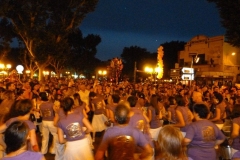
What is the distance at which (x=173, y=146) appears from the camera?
3240 millimetres

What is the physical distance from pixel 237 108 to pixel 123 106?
109 inches

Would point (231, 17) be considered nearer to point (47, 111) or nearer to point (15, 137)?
point (47, 111)

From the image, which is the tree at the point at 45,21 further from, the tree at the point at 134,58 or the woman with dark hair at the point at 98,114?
the tree at the point at 134,58

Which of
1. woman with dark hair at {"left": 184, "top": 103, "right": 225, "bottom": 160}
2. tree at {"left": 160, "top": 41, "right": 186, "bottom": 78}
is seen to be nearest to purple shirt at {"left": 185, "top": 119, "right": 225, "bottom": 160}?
woman with dark hair at {"left": 184, "top": 103, "right": 225, "bottom": 160}

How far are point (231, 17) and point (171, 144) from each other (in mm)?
18880

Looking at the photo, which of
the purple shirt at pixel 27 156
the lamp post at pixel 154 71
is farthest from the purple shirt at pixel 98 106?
the lamp post at pixel 154 71

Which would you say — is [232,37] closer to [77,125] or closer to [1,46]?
[77,125]

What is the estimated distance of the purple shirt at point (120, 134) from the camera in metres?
4.02

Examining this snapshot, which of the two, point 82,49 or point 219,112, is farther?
point 82,49

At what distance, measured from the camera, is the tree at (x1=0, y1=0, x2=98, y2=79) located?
2798 cm

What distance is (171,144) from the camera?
128 inches

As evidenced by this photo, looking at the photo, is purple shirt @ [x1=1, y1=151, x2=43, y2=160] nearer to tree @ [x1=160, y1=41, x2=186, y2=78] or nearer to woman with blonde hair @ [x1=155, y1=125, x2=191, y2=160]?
woman with blonde hair @ [x1=155, y1=125, x2=191, y2=160]

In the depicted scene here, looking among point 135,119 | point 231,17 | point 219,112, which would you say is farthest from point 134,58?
point 135,119

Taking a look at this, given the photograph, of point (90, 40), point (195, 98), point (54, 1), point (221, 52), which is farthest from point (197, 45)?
point (195, 98)
